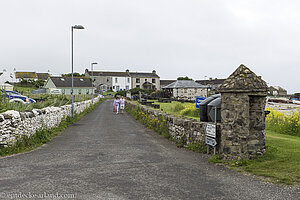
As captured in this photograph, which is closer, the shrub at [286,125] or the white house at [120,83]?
the shrub at [286,125]

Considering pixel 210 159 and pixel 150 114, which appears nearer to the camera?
pixel 210 159

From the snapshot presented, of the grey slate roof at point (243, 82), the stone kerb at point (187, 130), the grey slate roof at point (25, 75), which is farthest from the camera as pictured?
the grey slate roof at point (25, 75)

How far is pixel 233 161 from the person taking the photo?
6.36 meters

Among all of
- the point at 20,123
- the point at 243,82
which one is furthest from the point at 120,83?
the point at 243,82

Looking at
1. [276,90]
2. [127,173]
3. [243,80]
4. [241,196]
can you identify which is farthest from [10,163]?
[276,90]

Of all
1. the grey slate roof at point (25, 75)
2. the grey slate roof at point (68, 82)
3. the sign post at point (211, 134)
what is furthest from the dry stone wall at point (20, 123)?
the grey slate roof at point (25, 75)

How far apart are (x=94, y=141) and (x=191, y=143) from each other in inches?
156

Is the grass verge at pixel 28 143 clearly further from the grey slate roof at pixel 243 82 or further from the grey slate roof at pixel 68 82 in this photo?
the grey slate roof at pixel 68 82

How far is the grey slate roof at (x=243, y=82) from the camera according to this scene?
6351 mm

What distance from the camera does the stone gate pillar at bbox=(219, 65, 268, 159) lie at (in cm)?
636

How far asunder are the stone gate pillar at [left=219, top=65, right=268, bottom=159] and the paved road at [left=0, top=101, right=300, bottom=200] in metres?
0.74

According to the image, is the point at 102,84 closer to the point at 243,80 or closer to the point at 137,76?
the point at 137,76

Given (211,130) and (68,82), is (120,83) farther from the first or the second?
(211,130)

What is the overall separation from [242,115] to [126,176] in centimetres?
319
